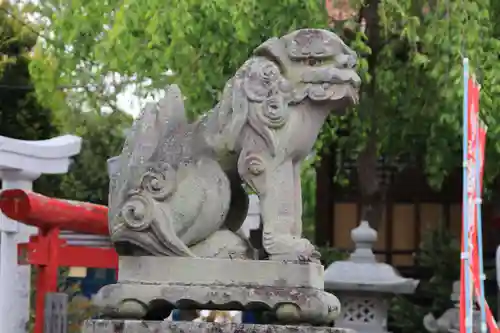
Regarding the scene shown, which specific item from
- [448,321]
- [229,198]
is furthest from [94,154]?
[229,198]

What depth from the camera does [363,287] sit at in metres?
9.73

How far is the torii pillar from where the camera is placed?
8.80 m

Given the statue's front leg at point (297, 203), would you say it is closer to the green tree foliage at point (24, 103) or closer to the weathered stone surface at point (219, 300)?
the weathered stone surface at point (219, 300)

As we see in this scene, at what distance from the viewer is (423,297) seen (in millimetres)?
15836

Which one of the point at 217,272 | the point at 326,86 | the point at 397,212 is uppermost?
the point at 326,86

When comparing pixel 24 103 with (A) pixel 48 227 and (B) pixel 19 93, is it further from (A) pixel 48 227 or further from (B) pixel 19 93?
(A) pixel 48 227

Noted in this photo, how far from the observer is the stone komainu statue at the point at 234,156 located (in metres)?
5.34

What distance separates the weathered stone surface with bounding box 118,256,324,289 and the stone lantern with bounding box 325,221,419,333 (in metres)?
4.48

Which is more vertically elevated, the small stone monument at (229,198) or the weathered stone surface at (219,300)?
the small stone monument at (229,198)

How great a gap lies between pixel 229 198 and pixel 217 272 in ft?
1.38

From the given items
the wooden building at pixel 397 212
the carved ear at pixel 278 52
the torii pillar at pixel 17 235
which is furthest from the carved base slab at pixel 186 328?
the wooden building at pixel 397 212

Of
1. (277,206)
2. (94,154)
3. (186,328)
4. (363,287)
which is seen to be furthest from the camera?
(94,154)

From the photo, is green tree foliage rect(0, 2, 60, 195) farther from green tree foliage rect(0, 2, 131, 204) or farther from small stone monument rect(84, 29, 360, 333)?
small stone monument rect(84, 29, 360, 333)

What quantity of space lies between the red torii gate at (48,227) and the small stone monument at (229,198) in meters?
2.72
